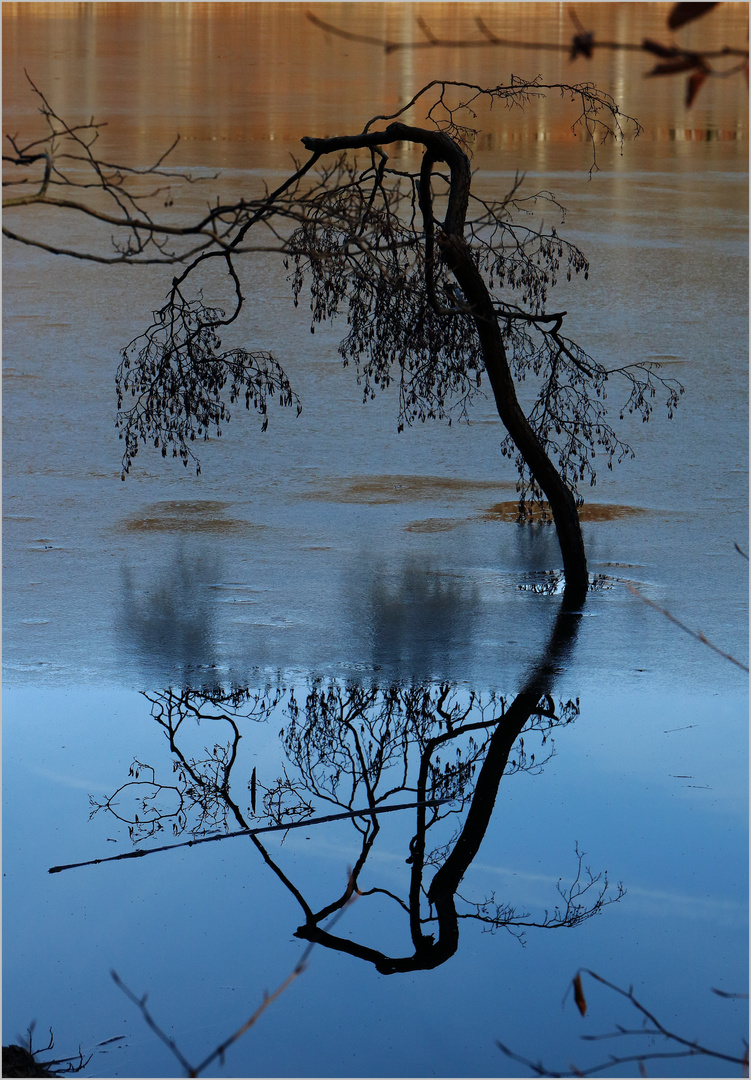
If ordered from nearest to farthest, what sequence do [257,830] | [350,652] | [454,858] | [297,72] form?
[454,858] < [257,830] < [350,652] < [297,72]

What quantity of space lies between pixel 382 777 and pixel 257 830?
0.46 metres

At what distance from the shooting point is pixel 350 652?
15.8 ft

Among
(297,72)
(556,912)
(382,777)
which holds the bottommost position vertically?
(556,912)

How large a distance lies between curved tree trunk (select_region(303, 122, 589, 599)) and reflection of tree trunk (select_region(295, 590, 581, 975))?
0.73 metres

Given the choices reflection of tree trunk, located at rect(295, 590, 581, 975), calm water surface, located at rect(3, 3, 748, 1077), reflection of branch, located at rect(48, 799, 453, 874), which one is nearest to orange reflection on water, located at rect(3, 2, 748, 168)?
calm water surface, located at rect(3, 3, 748, 1077)

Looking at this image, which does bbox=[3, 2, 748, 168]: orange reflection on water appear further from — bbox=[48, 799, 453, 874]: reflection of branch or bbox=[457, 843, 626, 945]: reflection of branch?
bbox=[457, 843, 626, 945]: reflection of branch

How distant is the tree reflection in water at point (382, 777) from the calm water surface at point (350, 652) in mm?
28

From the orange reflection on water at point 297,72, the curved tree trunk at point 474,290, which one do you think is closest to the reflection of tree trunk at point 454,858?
the curved tree trunk at point 474,290

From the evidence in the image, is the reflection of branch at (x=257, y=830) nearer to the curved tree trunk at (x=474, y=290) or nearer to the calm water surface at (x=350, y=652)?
the calm water surface at (x=350, y=652)

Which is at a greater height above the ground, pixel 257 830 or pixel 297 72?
pixel 297 72

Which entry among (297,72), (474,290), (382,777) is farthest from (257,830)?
(297,72)

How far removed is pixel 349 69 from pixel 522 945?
83.9 feet

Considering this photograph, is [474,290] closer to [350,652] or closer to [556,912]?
[350,652]

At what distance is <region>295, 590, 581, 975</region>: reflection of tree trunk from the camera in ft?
10.1
